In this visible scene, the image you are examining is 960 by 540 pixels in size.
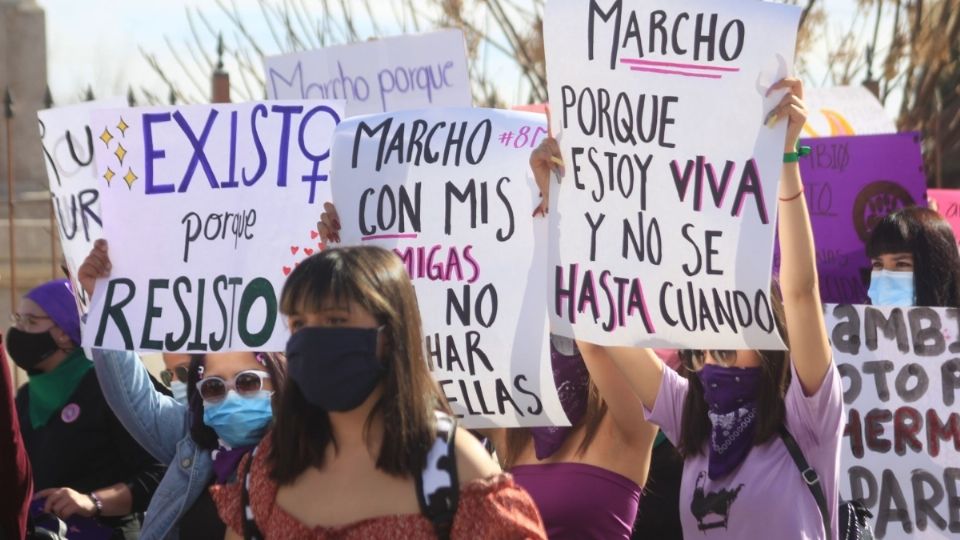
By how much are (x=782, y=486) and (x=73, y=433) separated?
2462 mm

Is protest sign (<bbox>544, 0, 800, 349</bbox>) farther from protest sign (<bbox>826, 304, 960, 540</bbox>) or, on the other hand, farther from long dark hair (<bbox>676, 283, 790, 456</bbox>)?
protest sign (<bbox>826, 304, 960, 540</bbox>)

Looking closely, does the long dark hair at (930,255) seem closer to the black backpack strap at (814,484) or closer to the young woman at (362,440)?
the black backpack strap at (814,484)

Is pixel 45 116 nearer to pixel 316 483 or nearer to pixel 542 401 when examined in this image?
pixel 542 401

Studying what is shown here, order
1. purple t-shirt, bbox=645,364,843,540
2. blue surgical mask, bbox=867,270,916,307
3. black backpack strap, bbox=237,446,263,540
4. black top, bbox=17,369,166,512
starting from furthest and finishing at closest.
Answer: blue surgical mask, bbox=867,270,916,307
black top, bbox=17,369,166,512
purple t-shirt, bbox=645,364,843,540
black backpack strap, bbox=237,446,263,540

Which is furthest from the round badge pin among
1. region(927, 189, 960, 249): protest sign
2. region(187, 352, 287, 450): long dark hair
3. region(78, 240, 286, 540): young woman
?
region(927, 189, 960, 249): protest sign

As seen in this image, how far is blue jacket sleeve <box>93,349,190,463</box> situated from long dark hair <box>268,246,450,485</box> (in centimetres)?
177

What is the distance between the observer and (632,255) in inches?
158

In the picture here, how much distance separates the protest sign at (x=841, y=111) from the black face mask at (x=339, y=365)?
21.2ft

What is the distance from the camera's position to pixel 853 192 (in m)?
6.88

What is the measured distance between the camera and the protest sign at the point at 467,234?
434cm

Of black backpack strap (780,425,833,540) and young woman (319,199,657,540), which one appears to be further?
young woman (319,199,657,540)

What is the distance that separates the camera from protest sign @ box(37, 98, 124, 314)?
5492 millimetres

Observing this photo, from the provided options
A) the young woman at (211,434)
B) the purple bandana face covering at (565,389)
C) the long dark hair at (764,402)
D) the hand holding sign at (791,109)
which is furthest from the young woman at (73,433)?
the hand holding sign at (791,109)

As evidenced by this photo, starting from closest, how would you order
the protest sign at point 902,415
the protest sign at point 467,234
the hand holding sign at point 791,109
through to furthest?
the hand holding sign at point 791,109 < the protest sign at point 467,234 < the protest sign at point 902,415
